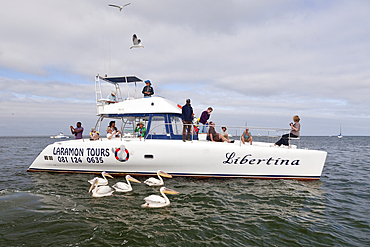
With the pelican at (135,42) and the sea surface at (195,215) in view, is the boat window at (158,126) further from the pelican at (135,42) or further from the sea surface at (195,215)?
the pelican at (135,42)

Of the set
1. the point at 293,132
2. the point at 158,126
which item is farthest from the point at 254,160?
the point at 158,126

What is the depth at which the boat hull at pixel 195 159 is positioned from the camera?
805cm

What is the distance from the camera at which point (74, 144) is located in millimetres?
9102

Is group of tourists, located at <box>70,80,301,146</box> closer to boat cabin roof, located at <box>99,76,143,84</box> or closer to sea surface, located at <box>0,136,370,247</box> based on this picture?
boat cabin roof, located at <box>99,76,143,84</box>

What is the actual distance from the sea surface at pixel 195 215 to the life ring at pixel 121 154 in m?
1.47

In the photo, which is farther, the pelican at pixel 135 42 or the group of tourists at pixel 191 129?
the pelican at pixel 135 42

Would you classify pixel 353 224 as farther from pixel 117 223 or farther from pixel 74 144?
pixel 74 144

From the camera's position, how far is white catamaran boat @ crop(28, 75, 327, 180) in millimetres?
8070

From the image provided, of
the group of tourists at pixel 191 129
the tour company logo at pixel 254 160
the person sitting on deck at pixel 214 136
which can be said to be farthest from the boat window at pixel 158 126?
the tour company logo at pixel 254 160

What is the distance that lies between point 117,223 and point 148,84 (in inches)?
281

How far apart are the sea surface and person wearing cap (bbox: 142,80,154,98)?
4.54 meters

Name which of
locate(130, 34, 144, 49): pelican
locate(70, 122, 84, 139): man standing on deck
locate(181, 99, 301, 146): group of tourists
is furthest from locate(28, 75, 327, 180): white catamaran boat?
locate(130, 34, 144, 49): pelican

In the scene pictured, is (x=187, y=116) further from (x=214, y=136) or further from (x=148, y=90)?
(x=148, y=90)

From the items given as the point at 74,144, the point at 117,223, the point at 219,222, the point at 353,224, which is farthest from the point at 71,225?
the point at 353,224
